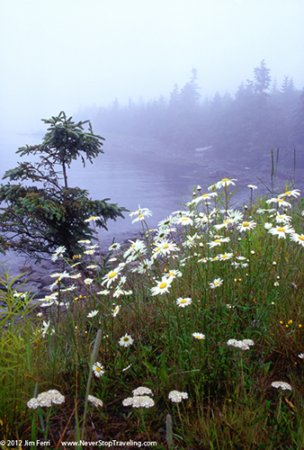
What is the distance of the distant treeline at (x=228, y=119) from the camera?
5134cm

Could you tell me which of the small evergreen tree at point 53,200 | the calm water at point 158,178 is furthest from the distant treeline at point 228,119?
the small evergreen tree at point 53,200

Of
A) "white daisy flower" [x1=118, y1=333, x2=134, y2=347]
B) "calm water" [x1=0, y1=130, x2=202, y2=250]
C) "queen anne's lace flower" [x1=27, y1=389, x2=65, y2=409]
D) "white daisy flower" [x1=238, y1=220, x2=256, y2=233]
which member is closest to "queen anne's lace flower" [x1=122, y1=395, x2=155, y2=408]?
"queen anne's lace flower" [x1=27, y1=389, x2=65, y2=409]

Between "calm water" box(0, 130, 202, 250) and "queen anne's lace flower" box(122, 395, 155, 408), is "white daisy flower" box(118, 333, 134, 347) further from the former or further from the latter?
"calm water" box(0, 130, 202, 250)

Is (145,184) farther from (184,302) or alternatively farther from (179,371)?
(179,371)

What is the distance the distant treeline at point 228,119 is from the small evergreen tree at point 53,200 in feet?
131

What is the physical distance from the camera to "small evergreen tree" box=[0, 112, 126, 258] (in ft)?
21.7

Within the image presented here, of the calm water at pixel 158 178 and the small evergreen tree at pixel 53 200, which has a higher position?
the small evergreen tree at pixel 53 200

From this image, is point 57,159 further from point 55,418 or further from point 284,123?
point 284,123

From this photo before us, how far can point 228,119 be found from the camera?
6119cm

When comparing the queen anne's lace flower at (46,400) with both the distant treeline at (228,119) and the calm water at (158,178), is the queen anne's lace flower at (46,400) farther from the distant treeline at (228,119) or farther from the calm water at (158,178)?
the distant treeline at (228,119)

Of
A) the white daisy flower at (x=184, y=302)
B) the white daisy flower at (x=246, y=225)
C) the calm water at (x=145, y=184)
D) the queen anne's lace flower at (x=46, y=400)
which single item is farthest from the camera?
the calm water at (x=145, y=184)

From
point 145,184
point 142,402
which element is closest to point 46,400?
point 142,402

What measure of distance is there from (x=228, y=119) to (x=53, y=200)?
190 feet

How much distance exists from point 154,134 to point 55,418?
72300 mm
